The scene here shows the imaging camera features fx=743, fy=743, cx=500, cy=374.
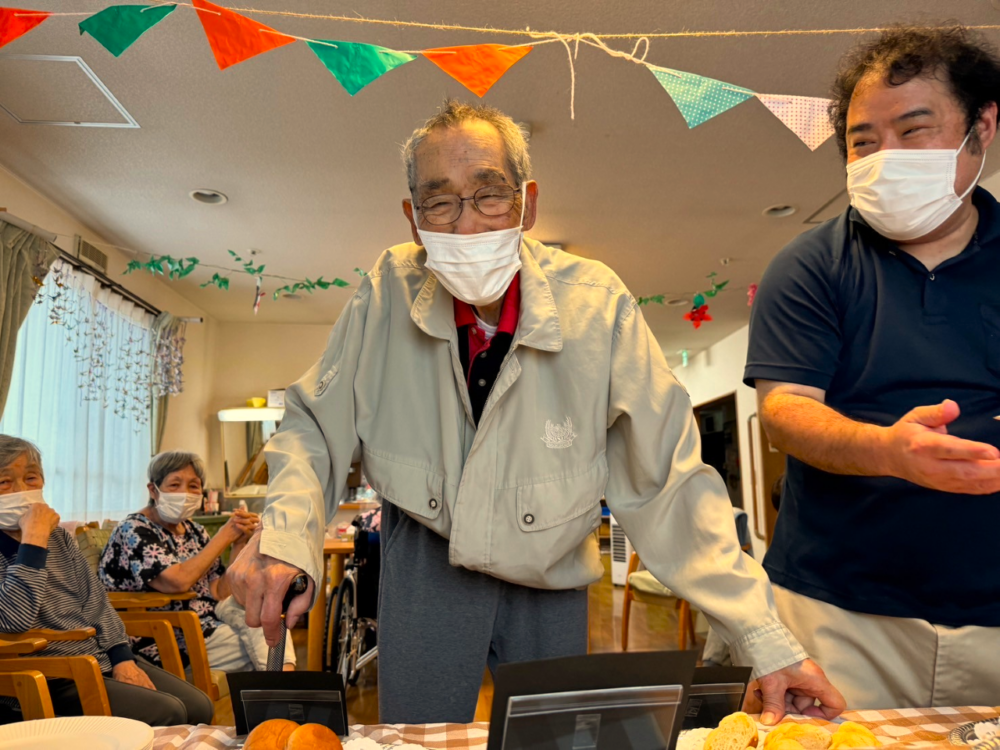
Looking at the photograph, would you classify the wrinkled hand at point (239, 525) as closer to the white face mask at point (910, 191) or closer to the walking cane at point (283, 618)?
the walking cane at point (283, 618)

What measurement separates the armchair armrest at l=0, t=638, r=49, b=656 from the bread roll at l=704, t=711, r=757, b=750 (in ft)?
6.55

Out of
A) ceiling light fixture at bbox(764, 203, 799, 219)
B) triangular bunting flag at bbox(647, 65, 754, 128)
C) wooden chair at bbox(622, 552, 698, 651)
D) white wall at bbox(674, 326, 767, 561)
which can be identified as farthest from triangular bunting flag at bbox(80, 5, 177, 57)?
white wall at bbox(674, 326, 767, 561)

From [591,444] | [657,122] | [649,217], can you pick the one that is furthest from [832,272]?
[649,217]

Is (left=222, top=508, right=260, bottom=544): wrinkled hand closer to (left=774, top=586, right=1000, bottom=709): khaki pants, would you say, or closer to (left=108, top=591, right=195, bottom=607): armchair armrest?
(left=108, top=591, right=195, bottom=607): armchair armrest

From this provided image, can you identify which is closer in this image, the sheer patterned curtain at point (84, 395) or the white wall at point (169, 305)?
the white wall at point (169, 305)

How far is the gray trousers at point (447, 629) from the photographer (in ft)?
3.63

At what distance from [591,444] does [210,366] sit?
753 centimetres

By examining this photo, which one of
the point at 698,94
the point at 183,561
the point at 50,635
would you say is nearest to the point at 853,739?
the point at 698,94

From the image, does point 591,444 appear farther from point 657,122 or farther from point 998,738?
point 657,122

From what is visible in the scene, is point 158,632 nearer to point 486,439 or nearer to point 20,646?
point 20,646

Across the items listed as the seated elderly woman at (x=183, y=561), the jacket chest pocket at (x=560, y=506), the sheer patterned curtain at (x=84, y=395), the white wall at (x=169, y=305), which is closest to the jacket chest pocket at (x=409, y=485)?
the jacket chest pocket at (x=560, y=506)

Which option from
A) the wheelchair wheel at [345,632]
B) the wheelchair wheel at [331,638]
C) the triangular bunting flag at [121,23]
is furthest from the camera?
the wheelchair wheel at [331,638]

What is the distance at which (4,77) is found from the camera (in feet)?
10.6

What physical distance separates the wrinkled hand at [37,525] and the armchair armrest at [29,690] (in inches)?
17.3
